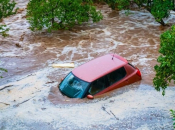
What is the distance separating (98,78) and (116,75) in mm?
864

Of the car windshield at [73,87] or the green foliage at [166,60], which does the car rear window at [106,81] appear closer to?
the car windshield at [73,87]

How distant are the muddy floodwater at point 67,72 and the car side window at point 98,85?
276 mm

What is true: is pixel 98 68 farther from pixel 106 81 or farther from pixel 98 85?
pixel 98 85

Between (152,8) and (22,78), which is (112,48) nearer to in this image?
(152,8)

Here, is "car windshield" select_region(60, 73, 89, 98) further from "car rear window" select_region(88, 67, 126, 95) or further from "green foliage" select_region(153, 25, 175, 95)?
"green foliage" select_region(153, 25, 175, 95)

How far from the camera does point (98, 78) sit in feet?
34.2

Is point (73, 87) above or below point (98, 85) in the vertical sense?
below

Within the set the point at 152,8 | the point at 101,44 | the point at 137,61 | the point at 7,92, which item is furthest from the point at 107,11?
the point at 7,92

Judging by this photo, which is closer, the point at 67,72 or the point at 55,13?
the point at 67,72

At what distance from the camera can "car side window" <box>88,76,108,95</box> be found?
34.1ft

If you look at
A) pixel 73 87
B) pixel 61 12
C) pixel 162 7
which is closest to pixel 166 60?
pixel 73 87

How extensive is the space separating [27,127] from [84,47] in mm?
9130

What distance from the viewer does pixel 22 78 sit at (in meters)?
13.5

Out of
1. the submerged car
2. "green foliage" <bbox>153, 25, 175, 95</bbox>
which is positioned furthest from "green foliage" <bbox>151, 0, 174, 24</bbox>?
"green foliage" <bbox>153, 25, 175, 95</bbox>
